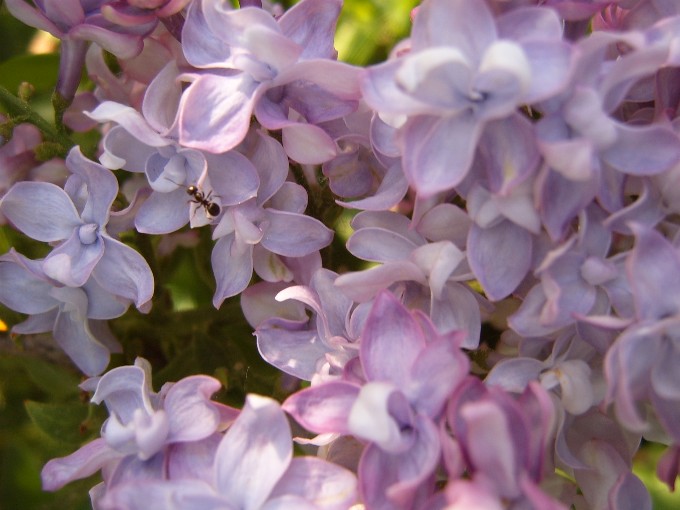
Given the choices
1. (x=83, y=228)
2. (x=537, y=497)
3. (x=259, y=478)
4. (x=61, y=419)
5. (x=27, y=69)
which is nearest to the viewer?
(x=537, y=497)

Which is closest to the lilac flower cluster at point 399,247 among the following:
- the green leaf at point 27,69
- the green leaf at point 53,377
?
the green leaf at point 53,377

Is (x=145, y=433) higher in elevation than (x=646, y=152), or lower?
lower

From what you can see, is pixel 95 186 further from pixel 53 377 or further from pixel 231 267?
pixel 53 377

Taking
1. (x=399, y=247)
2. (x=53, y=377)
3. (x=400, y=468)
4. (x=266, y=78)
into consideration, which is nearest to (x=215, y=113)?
(x=266, y=78)

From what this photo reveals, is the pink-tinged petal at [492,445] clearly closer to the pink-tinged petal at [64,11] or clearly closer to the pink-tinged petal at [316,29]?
the pink-tinged petal at [316,29]

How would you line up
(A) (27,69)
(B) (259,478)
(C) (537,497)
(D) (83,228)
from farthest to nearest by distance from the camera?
1. (A) (27,69)
2. (D) (83,228)
3. (B) (259,478)
4. (C) (537,497)

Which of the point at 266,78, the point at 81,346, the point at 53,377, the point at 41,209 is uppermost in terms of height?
the point at 266,78
